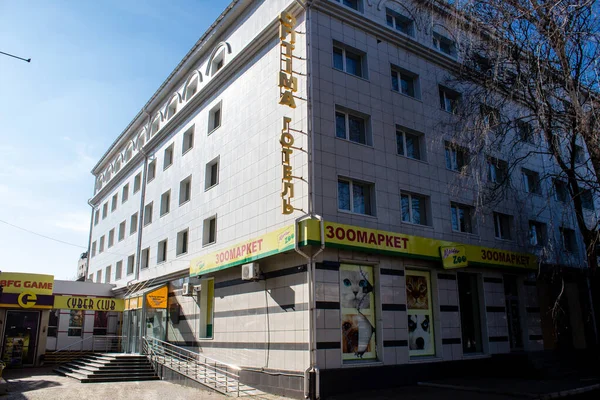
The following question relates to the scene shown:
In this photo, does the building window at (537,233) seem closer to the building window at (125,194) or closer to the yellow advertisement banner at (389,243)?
the yellow advertisement banner at (389,243)

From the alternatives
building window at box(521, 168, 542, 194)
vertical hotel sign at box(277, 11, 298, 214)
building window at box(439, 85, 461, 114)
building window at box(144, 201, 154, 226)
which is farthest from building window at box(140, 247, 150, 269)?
building window at box(521, 168, 542, 194)

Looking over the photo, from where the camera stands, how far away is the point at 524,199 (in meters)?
20.3

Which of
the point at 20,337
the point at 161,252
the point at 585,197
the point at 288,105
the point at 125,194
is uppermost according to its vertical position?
the point at 125,194

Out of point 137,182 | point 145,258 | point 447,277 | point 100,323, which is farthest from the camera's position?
point 100,323

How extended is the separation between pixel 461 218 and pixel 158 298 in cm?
1320

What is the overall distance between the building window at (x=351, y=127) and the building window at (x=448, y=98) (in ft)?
15.4

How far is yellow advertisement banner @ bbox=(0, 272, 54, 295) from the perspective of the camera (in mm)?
23969

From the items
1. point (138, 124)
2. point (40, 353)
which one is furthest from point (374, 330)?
point (138, 124)

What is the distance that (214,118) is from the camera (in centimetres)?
2069

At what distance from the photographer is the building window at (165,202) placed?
23548 millimetres

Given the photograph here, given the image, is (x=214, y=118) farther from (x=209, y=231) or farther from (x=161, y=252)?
(x=161, y=252)

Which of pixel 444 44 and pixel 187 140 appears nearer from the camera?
pixel 444 44

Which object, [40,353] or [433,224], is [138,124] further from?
[433,224]

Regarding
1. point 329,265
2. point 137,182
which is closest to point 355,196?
point 329,265
